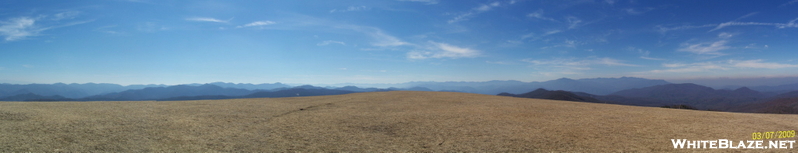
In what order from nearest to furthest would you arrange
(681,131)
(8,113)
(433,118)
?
(681,131), (8,113), (433,118)

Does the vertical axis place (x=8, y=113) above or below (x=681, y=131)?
above

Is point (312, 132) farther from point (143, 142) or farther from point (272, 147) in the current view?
point (143, 142)

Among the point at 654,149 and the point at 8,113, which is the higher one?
the point at 8,113

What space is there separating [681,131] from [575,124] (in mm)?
2331

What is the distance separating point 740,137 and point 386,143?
7962 mm

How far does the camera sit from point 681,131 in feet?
25.9

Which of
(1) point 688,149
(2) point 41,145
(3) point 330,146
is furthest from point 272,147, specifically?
(1) point 688,149

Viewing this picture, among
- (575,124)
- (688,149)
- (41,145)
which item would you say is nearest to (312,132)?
(41,145)

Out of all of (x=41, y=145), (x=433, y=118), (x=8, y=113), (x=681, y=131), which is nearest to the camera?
(x=41, y=145)

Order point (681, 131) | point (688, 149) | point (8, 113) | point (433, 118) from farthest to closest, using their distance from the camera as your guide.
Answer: point (433, 118) → point (8, 113) → point (681, 131) → point (688, 149)

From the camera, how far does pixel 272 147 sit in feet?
21.3

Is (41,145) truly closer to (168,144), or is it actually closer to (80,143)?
(80,143)

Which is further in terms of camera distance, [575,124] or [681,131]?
[575,124]

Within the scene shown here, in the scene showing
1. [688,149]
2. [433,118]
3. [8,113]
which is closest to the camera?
[688,149]
